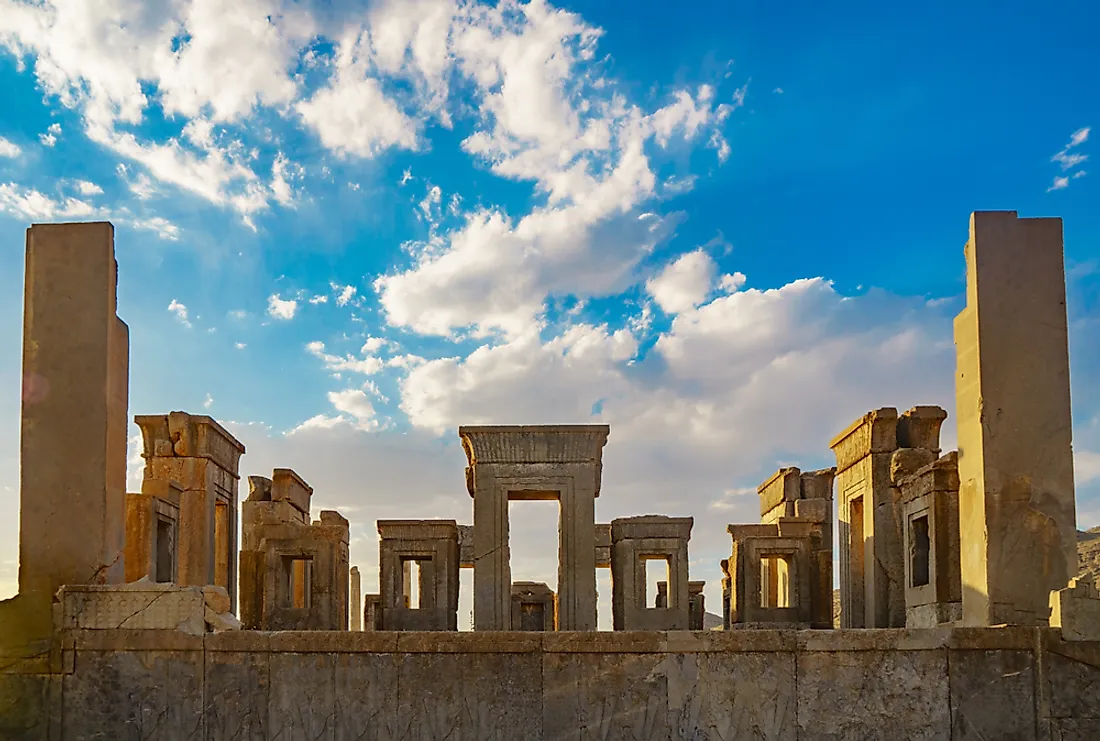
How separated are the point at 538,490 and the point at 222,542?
676cm

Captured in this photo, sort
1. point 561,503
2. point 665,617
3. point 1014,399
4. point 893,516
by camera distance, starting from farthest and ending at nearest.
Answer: point 665,617, point 893,516, point 561,503, point 1014,399

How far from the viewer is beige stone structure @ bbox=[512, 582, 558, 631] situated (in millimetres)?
25250

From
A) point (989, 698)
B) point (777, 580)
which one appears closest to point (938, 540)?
point (989, 698)

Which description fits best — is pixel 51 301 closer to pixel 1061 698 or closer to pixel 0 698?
pixel 0 698

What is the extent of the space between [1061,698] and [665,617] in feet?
29.7

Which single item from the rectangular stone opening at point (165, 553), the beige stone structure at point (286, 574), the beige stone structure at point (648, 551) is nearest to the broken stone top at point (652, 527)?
the beige stone structure at point (648, 551)

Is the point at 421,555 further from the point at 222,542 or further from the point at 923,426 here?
the point at 923,426

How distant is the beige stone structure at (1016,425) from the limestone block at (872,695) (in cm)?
102

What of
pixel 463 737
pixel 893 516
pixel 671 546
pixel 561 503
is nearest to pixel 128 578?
pixel 561 503

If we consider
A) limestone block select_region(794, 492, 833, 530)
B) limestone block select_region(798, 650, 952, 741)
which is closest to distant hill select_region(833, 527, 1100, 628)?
limestone block select_region(794, 492, 833, 530)

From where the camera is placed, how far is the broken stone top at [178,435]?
15.8 metres

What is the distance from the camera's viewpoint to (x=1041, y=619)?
360 inches

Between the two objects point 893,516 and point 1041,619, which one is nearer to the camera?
point 1041,619

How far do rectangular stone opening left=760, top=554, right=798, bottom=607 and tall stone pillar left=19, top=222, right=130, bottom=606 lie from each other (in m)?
13.3
